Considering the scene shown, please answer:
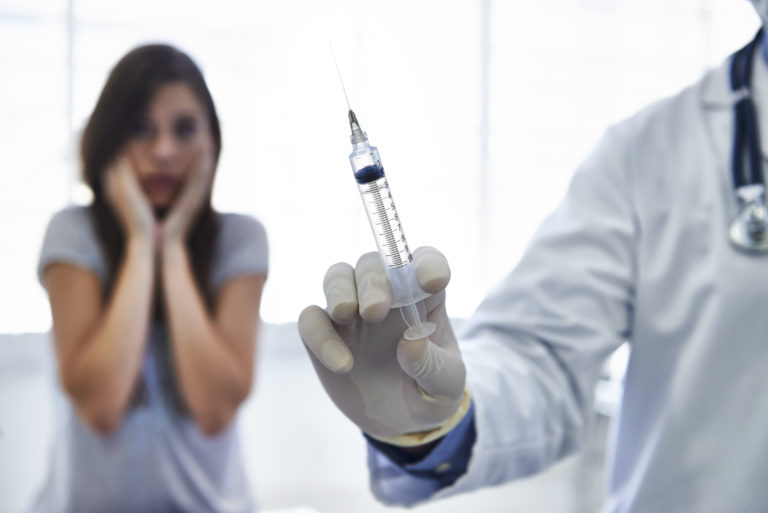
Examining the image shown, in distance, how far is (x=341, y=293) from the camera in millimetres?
528

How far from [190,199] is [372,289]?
3.00 ft

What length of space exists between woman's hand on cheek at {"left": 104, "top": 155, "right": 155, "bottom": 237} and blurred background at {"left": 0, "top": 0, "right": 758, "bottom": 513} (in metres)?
0.07

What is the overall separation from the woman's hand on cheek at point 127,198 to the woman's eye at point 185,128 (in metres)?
0.11

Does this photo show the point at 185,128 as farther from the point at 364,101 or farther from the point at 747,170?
the point at 747,170

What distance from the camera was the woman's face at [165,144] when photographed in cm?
129

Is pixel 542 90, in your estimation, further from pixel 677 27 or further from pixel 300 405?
pixel 300 405

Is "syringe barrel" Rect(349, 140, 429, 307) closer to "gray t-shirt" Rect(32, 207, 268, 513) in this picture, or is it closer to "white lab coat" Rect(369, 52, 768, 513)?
"white lab coat" Rect(369, 52, 768, 513)

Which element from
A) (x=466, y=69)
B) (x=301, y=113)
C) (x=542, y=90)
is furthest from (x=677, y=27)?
(x=301, y=113)

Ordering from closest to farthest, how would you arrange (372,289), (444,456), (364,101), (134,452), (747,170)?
(372,289) < (444,456) < (747,170) < (134,452) < (364,101)

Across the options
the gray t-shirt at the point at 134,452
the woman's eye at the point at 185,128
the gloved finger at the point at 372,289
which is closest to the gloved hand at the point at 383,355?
the gloved finger at the point at 372,289

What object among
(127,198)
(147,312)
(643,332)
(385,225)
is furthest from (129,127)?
(643,332)

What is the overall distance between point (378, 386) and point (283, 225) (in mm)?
1069

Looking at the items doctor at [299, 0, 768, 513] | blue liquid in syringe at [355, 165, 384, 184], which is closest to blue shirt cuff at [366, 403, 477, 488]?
doctor at [299, 0, 768, 513]

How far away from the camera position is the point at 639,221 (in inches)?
32.6
